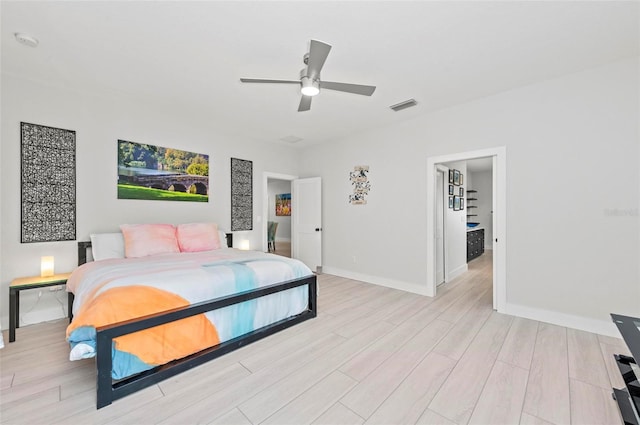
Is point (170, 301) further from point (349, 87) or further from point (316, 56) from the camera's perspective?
point (349, 87)

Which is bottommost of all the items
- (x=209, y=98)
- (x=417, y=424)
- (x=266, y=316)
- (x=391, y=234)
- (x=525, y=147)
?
(x=417, y=424)

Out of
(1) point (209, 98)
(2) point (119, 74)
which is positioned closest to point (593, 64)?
(1) point (209, 98)

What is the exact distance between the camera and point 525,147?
10.3ft

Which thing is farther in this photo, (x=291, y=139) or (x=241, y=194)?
(x=291, y=139)

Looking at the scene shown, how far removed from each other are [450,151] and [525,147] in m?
0.85

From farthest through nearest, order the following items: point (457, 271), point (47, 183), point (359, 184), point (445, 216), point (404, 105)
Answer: point (457, 271), point (359, 184), point (445, 216), point (404, 105), point (47, 183)

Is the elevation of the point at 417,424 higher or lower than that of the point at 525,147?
lower

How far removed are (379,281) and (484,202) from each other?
234 inches

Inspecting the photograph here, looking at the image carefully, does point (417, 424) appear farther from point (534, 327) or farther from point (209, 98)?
point (209, 98)

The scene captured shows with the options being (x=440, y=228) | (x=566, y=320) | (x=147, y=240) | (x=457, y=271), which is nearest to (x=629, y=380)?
(x=566, y=320)

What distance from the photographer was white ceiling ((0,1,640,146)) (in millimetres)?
1963

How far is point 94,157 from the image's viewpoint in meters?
3.42

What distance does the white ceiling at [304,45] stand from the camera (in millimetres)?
1963

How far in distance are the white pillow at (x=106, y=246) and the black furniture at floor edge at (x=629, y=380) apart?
4.55m
